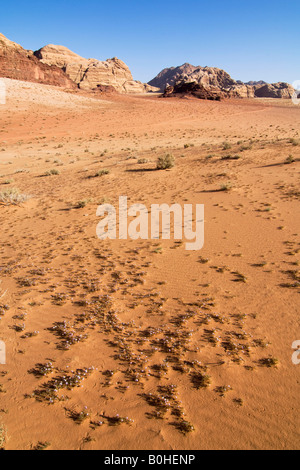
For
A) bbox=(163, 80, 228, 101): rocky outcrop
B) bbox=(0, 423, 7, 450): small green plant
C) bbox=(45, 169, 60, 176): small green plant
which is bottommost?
bbox=(0, 423, 7, 450): small green plant

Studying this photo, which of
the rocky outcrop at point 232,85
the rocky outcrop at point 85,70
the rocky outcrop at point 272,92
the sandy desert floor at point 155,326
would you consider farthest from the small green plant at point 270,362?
the rocky outcrop at point 272,92

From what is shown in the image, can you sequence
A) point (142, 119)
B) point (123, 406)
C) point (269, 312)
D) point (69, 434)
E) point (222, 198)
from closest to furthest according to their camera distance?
point (69, 434), point (123, 406), point (269, 312), point (222, 198), point (142, 119)

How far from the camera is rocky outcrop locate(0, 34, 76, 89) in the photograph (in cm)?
5950

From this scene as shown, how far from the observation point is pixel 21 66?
61.6m

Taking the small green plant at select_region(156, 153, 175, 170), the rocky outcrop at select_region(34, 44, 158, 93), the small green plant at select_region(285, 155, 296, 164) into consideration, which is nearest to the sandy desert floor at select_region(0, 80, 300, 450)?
the small green plant at select_region(285, 155, 296, 164)

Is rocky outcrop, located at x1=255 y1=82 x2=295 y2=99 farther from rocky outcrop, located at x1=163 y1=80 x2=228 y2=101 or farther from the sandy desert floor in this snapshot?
the sandy desert floor

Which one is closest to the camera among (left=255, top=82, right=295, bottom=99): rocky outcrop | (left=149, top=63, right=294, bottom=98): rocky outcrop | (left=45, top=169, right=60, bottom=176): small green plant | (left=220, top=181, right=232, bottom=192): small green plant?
(left=220, top=181, right=232, bottom=192): small green plant

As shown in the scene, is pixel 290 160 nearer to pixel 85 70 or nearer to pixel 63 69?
pixel 85 70

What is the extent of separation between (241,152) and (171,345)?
1500 cm

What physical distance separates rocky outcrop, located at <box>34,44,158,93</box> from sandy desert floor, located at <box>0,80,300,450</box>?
84.6 metres

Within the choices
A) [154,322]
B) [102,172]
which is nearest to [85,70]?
[102,172]
